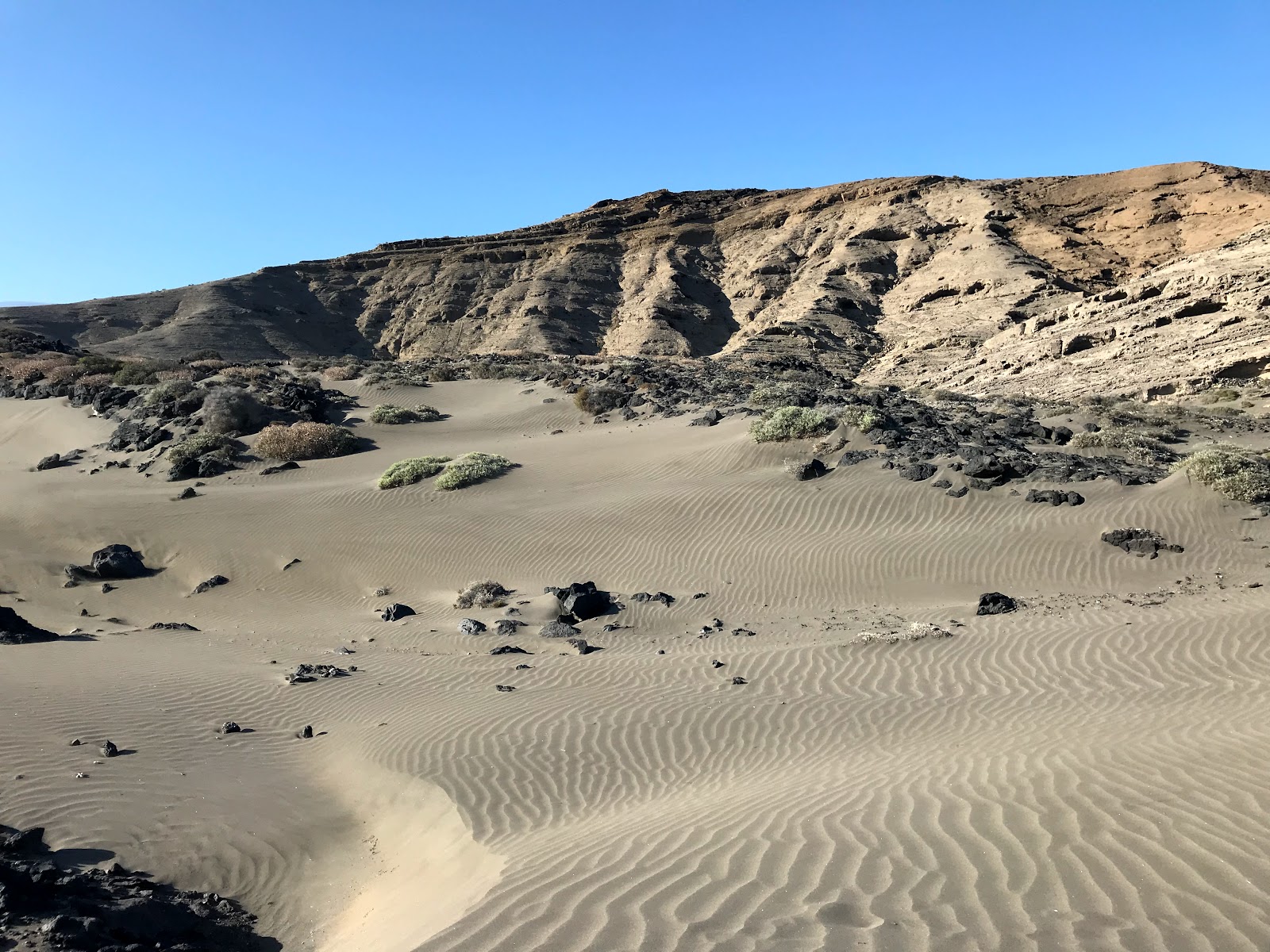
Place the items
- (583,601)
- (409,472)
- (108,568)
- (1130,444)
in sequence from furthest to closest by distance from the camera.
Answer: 1. (409,472)
2. (1130,444)
3. (108,568)
4. (583,601)

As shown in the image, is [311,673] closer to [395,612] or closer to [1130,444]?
[395,612]

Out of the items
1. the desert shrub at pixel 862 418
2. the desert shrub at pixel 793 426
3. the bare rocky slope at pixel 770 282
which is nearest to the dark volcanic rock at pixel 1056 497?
the desert shrub at pixel 862 418

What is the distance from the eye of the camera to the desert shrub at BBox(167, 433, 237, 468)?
64.5 ft

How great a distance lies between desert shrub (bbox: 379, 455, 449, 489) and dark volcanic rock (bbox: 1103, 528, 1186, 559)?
12.9 m

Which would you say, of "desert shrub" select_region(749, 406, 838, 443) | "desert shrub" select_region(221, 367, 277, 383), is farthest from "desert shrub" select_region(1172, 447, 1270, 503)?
"desert shrub" select_region(221, 367, 277, 383)

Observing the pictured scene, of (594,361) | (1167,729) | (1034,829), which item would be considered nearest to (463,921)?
(1034,829)

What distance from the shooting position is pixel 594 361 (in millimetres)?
36062

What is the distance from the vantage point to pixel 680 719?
759cm

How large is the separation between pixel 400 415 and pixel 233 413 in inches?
172

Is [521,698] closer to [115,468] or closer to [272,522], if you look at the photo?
[272,522]

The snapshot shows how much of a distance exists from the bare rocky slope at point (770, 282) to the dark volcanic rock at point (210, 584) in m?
24.1

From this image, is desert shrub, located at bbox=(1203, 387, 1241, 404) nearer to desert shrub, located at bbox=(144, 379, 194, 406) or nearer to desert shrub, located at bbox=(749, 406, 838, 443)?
desert shrub, located at bbox=(749, 406, 838, 443)

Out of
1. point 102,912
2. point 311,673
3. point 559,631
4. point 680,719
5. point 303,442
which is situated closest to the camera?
point 102,912

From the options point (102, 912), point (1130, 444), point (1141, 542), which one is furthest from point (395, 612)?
point (1130, 444)
